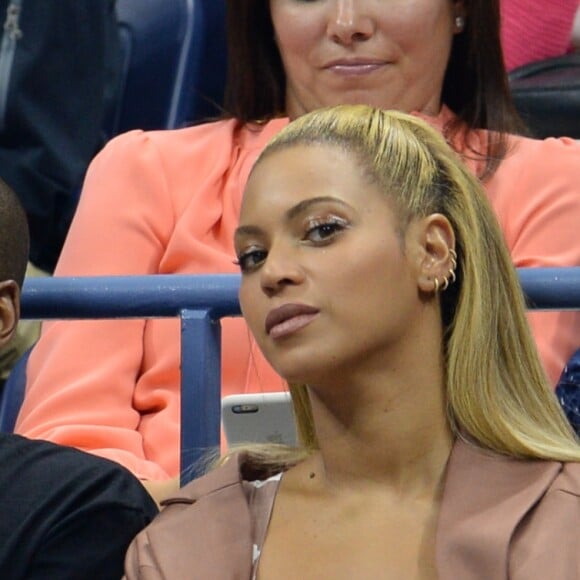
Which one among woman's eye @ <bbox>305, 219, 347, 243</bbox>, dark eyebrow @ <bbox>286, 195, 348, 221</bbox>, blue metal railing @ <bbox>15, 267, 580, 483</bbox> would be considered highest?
dark eyebrow @ <bbox>286, 195, 348, 221</bbox>

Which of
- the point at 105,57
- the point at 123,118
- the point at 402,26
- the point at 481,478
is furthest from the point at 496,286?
the point at 123,118

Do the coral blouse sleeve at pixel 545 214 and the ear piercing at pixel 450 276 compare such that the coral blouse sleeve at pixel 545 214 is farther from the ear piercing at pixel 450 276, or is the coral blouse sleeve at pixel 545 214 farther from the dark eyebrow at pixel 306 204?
the dark eyebrow at pixel 306 204

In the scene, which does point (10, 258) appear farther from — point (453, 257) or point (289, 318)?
point (453, 257)

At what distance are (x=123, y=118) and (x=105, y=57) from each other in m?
0.34

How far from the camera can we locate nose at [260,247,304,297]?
178 cm

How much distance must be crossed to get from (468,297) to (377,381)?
14 centimetres

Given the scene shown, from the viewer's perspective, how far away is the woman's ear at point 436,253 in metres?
1.84

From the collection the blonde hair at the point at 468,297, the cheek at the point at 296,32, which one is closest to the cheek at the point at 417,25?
the cheek at the point at 296,32

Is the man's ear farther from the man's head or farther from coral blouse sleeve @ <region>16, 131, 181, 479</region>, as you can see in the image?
coral blouse sleeve @ <region>16, 131, 181, 479</region>

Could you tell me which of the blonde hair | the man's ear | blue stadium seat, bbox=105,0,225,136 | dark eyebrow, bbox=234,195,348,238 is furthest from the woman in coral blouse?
blue stadium seat, bbox=105,0,225,136

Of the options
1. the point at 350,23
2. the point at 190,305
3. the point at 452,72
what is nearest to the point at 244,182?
the point at 350,23

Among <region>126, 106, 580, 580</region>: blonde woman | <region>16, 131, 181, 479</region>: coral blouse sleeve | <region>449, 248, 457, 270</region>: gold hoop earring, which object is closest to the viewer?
<region>126, 106, 580, 580</region>: blonde woman

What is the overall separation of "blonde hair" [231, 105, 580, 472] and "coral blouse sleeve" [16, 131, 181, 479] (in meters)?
0.39

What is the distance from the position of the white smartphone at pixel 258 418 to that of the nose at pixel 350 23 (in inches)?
26.1
